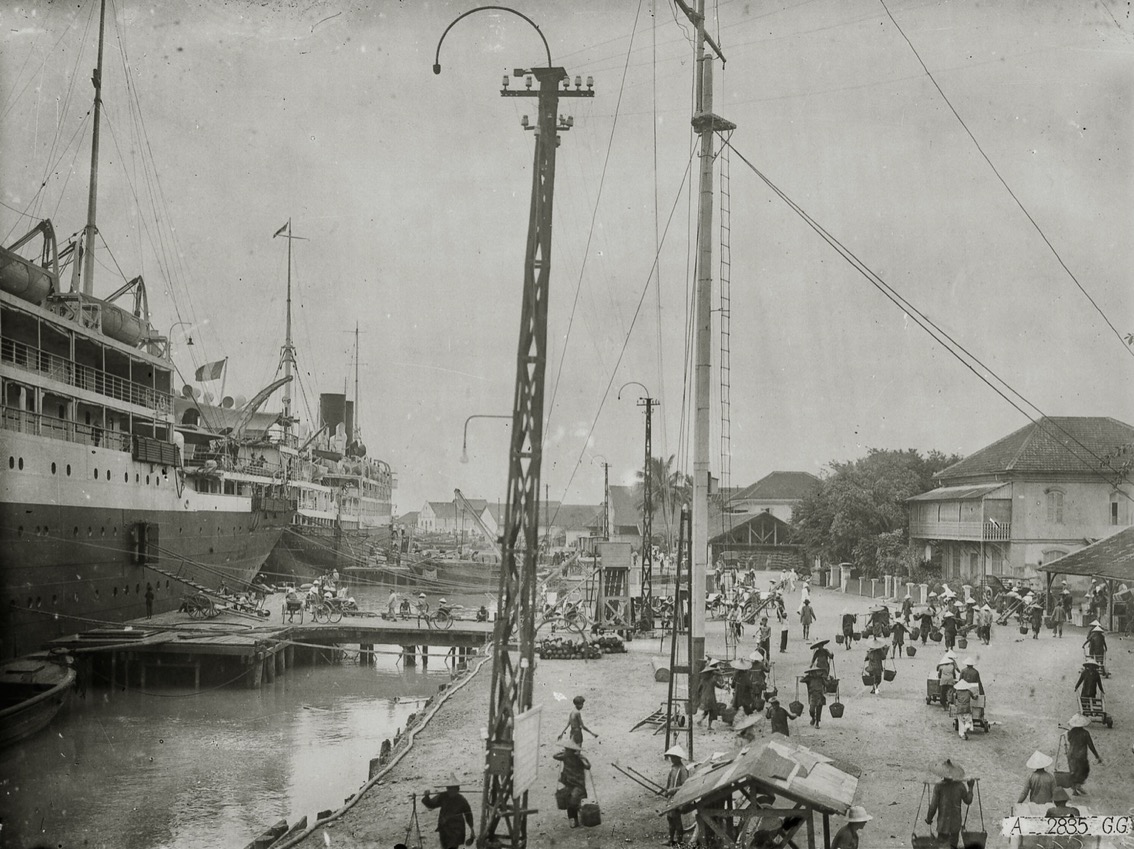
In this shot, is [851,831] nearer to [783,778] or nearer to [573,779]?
[783,778]

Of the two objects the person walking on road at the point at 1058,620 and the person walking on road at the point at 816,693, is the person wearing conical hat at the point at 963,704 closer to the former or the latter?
the person walking on road at the point at 816,693

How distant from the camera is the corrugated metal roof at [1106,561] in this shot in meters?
22.7

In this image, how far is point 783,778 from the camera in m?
8.62

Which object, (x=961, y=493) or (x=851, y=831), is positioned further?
(x=961, y=493)

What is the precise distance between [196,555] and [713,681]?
106 feet

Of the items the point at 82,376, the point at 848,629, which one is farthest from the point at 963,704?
the point at 82,376

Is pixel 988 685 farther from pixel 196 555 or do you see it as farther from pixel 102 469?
pixel 196 555

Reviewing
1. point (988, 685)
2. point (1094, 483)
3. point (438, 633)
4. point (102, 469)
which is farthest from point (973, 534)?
point (102, 469)

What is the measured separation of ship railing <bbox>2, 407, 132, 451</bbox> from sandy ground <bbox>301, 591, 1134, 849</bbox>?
17.3 metres

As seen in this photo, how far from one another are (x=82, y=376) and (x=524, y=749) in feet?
98.3

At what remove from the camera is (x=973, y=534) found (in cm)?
3969

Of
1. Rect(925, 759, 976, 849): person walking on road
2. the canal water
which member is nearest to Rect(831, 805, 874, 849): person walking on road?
Rect(925, 759, 976, 849): person walking on road

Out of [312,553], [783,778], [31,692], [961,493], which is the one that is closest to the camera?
[783,778]

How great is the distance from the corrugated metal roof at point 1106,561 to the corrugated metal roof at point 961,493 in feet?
40.8
